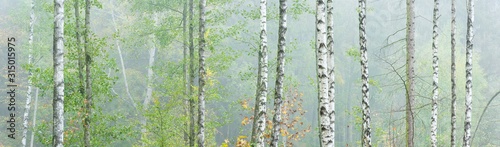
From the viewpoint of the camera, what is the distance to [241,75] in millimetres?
15188

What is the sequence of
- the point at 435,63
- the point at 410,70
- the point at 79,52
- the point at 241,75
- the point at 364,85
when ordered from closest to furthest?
the point at 410,70 → the point at 364,85 → the point at 79,52 → the point at 435,63 → the point at 241,75

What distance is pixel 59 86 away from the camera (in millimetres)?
10547

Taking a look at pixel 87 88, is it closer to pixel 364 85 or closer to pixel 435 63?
pixel 364 85

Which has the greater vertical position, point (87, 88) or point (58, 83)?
point (87, 88)

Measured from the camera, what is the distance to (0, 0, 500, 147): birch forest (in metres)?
11.8

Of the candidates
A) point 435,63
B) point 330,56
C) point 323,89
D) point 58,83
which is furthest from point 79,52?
point 435,63

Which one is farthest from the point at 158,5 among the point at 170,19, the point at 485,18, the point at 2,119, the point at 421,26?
the point at 485,18

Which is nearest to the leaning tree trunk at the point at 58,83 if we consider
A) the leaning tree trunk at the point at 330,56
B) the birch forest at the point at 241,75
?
the birch forest at the point at 241,75

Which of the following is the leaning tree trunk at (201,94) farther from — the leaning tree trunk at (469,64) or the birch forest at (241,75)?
the leaning tree trunk at (469,64)

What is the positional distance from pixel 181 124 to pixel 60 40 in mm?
6464

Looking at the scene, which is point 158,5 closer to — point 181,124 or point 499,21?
point 181,124

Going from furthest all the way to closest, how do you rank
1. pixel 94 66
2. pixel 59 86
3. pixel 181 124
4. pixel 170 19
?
pixel 170 19 → pixel 181 124 → pixel 94 66 → pixel 59 86

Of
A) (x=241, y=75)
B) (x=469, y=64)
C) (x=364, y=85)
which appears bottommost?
(x=364, y=85)

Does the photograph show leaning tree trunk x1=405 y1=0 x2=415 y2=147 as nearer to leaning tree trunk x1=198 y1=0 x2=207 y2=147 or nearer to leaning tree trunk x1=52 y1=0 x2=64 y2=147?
leaning tree trunk x1=198 y1=0 x2=207 y2=147
